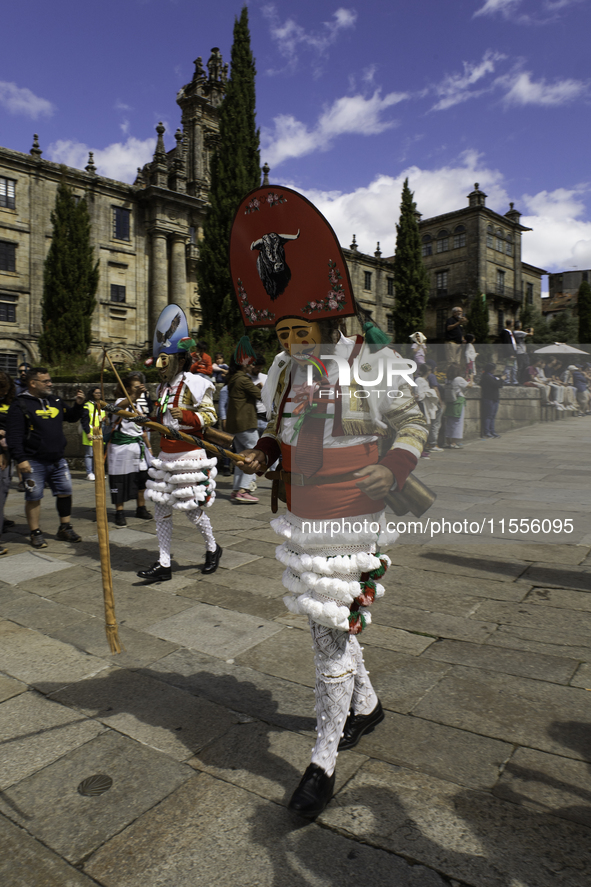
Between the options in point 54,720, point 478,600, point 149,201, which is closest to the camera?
point 54,720

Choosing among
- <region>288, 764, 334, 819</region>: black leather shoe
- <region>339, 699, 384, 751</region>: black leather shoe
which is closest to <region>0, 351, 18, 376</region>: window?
<region>339, 699, 384, 751</region>: black leather shoe

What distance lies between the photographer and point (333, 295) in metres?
2.19

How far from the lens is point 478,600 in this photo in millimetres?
4195

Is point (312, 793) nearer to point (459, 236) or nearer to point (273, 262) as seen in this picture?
point (273, 262)

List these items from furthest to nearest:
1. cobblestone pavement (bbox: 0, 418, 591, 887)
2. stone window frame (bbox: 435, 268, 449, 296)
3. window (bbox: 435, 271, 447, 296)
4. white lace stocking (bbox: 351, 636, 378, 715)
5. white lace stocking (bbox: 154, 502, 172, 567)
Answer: window (bbox: 435, 271, 447, 296) < stone window frame (bbox: 435, 268, 449, 296) < white lace stocking (bbox: 154, 502, 172, 567) < white lace stocking (bbox: 351, 636, 378, 715) < cobblestone pavement (bbox: 0, 418, 591, 887)

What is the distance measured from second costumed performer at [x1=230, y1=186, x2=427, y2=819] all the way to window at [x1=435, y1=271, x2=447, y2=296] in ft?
179

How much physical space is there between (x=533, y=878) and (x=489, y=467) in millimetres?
6794

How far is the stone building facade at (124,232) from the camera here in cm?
3023

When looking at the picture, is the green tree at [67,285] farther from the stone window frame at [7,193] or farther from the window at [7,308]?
the stone window frame at [7,193]

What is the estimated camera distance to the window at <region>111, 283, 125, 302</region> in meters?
34.0

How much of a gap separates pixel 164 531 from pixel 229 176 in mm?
21225

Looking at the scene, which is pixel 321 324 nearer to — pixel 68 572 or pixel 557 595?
pixel 557 595

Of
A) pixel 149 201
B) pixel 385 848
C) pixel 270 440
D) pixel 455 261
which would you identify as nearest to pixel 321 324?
pixel 270 440

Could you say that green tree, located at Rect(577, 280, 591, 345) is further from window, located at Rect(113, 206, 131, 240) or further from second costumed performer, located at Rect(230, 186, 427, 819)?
window, located at Rect(113, 206, 131, 240)
